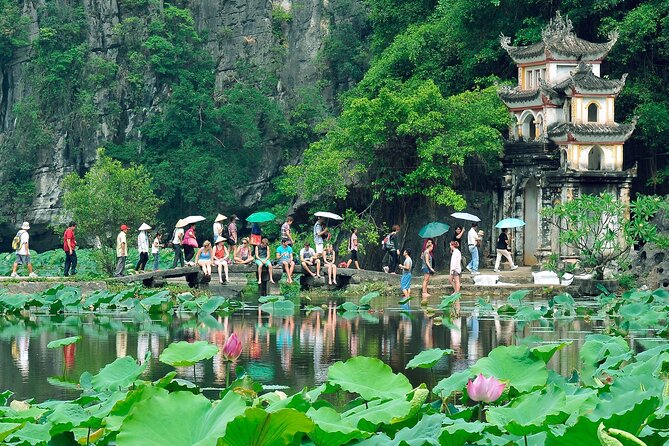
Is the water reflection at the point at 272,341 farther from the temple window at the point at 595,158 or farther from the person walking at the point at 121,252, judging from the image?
the temple window at the point at 595,158

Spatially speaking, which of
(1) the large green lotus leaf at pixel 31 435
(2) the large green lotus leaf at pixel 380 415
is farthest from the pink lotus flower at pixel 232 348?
(1) the large green lotus leaf at pixel 31 435

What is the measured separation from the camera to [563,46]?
30.3 meters

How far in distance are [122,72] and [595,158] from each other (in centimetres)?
2123

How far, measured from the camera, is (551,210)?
26.2m

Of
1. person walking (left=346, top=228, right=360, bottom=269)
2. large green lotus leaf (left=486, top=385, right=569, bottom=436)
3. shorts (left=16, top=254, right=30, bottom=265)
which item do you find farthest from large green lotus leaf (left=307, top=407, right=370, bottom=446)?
person walking (left=346, top=228, right=360, bottom=269)

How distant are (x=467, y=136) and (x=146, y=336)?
598 inches

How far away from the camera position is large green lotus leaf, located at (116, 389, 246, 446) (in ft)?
17.9

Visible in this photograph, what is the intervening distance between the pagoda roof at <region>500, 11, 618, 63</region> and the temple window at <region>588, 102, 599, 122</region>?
1.22 m

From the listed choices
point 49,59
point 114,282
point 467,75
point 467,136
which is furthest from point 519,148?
point 49,59

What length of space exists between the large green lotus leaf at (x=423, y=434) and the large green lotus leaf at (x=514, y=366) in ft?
5.52

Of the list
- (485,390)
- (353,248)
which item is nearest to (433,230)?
→ (353,248)

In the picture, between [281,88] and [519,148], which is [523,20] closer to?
[519,148]

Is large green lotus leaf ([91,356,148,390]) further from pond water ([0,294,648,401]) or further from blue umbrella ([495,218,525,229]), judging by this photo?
blue umbrella ([495,218,525,229])

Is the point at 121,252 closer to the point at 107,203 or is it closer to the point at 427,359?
the point at 107,203
